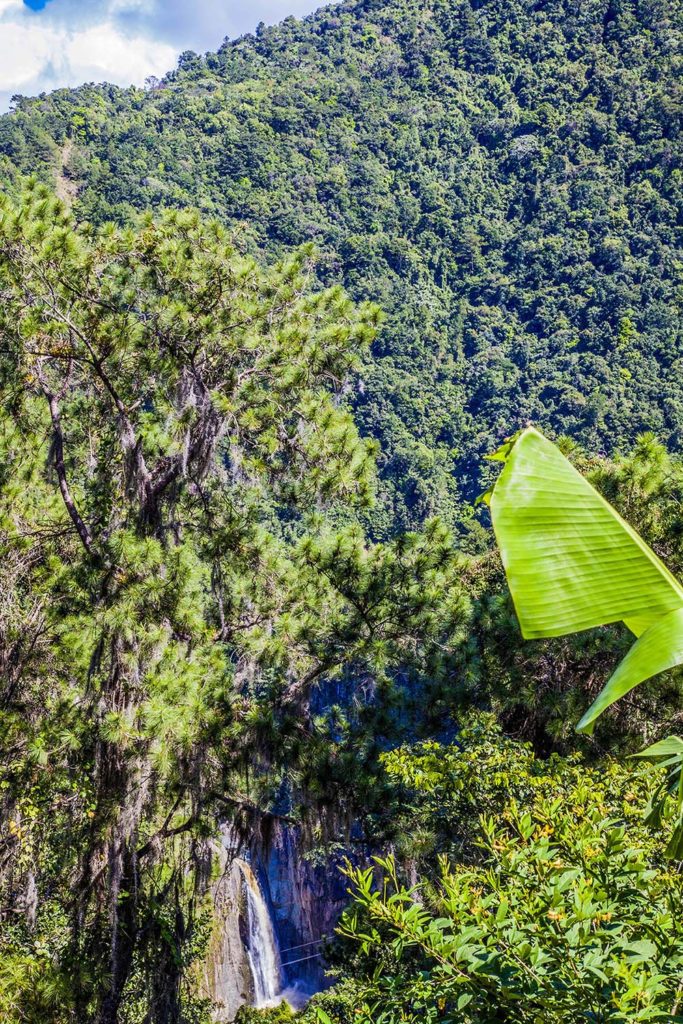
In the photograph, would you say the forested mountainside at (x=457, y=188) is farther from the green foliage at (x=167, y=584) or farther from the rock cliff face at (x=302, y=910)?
the green foliage at (x=167, y=584)

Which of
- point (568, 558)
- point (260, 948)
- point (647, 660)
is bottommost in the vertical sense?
point (260, 948)

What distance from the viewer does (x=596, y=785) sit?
400cm

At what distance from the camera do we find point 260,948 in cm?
1391

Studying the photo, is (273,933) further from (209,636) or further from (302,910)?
(209,636)

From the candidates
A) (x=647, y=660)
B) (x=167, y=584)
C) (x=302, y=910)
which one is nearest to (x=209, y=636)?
(x=167, y=584)

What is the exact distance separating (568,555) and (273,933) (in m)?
15.4

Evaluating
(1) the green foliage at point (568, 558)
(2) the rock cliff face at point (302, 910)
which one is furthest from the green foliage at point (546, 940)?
(2) the rock cliff face at point (302, 910)

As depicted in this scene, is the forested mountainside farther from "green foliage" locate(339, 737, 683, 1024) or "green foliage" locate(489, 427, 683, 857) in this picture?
"green foliage" locate(489, 427, 683, 857)

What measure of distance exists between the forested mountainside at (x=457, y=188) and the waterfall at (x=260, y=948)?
37.1 ft

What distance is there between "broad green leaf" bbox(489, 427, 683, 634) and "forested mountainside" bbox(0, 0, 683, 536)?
2162cm

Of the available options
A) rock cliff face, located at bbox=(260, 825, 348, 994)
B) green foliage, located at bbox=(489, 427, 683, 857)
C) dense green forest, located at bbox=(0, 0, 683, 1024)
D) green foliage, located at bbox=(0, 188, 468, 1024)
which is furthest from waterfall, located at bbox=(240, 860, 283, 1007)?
green foliage, located at bbox=(489, 427, 683, 857)

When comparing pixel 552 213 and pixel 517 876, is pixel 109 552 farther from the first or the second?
pixel 552 213

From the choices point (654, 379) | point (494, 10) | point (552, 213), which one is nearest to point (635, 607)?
point (654, 379)

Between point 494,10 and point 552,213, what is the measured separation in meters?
22.2
